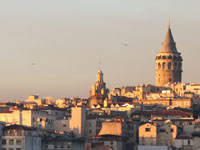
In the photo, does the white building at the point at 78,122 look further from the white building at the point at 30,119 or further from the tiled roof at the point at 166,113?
the tiled roof at the point at 166,113

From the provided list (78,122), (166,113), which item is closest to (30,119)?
(78,122)

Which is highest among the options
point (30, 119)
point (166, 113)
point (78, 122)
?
point (166, 113)

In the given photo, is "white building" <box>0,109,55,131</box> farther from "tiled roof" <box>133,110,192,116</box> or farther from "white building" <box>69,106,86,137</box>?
"tiled roof" <box>133,110,192,116</box>

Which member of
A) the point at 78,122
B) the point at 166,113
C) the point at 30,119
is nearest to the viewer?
the point at 30,119

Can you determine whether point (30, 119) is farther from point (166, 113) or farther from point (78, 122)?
point (166, 113)

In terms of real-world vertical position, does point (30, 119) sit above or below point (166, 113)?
below

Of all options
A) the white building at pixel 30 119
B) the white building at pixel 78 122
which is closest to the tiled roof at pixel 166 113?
the white building at pixel 30 119

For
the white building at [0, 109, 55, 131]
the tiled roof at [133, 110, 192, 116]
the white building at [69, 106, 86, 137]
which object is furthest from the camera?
the tiled roof at [133, 110, 192, 116]

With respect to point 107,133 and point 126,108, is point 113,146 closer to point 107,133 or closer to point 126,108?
point 107,133

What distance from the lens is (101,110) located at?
191500mm

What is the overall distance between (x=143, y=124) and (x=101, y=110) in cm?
2442

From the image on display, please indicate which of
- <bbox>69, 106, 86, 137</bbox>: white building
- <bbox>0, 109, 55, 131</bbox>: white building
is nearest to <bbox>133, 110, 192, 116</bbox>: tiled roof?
<bbox>0, 109, 55, 131</bbox>: white building

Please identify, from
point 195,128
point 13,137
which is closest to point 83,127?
point 195,128

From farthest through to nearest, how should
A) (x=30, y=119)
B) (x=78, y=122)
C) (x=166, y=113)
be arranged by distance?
(x=166, y=113) < (x=78, y=122) < (x=30, y=119)
